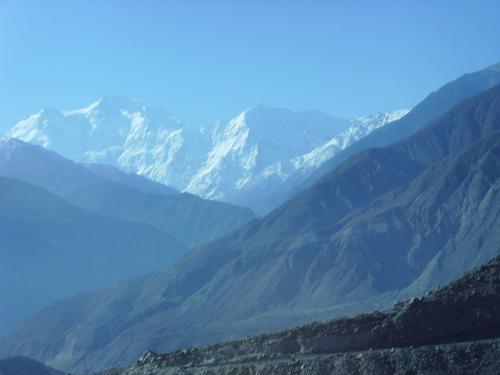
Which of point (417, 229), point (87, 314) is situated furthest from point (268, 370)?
point (87, 314)

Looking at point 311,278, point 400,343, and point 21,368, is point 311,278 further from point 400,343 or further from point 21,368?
point 400,343

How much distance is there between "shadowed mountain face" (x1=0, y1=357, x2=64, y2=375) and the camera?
77.9 meters

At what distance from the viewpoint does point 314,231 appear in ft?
641

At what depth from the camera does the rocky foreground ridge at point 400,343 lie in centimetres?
2969

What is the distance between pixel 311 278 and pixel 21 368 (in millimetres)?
96513

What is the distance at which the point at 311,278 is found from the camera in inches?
6742

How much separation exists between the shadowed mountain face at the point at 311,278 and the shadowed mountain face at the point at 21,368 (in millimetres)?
60197

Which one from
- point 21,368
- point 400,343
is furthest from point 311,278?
point 400,343

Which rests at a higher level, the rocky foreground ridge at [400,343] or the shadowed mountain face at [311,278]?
the rocky foreground ridge at [400,343]

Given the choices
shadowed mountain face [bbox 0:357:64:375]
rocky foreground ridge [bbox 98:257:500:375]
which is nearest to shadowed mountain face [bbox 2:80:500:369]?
shadowed mountain face [bbox 0:357:64:375]

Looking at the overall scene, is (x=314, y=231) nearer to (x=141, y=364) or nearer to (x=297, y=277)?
(x=297, y=277)

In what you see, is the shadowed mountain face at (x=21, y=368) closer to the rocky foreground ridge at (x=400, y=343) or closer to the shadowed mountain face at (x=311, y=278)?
the rocky foreground ridge at (x=400, y=343)

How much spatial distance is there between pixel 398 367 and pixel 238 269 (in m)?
160

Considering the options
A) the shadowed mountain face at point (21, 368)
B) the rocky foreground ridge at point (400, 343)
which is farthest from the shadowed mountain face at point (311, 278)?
the rocky foreground ridge at point (400, 343)
